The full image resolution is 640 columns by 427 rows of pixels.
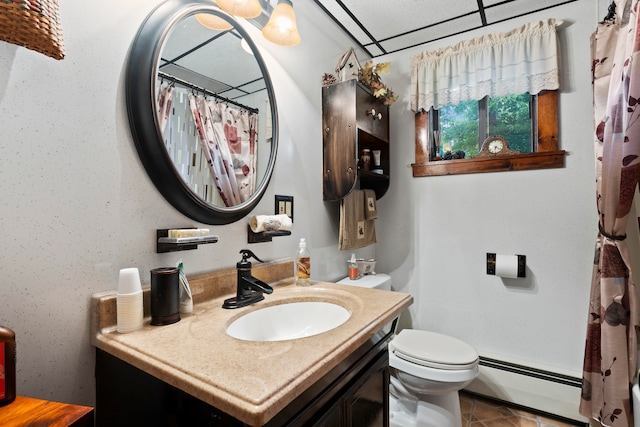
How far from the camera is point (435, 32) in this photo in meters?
2.08

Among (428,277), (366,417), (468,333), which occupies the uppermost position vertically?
(428,277)

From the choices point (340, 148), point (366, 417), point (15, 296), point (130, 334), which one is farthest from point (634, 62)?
point (15, 296)

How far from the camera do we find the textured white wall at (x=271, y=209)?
0.74 m

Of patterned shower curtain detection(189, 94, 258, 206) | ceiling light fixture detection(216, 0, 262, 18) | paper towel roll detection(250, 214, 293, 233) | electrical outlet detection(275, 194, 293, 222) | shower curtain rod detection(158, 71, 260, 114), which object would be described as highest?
ceiling light fixture detection(216, 0, 262, 18)

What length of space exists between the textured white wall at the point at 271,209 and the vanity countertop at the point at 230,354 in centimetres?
13

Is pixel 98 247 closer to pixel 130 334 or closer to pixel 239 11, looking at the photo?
pixel 130 334

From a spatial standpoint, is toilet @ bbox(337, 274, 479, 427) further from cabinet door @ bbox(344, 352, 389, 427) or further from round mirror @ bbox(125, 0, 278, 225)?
round mirror @ bbox(125, 0, 278, 225)

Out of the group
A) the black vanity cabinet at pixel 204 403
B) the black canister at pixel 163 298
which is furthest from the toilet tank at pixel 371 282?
the black canister at pixel 163 298

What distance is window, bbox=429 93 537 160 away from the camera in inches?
77.6

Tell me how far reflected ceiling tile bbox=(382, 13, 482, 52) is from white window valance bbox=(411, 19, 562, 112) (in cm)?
10

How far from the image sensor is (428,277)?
2.21 m

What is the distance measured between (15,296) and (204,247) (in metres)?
0.51

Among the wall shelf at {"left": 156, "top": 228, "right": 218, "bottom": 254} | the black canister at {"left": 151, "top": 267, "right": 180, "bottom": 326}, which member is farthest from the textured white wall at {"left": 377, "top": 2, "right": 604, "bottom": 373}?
the black canister at {"left": 151, "top": 267, "right": 180, "bottom": 326}

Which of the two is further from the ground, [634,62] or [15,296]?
[634,62]
